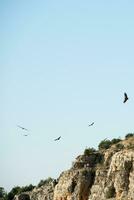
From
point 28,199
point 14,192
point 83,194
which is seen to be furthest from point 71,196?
point 14,192

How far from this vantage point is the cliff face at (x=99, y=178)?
256 ft

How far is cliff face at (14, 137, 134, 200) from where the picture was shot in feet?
256

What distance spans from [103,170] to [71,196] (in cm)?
612

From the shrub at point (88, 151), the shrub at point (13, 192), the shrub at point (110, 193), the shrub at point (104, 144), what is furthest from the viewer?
the shrub at point (13, 192)

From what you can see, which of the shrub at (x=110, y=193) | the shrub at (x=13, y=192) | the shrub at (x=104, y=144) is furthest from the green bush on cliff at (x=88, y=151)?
the shrub at (x=13, y=192)

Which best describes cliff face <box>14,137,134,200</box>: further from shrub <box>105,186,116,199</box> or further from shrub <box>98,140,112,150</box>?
shrub <box>98,140,112,150</box>

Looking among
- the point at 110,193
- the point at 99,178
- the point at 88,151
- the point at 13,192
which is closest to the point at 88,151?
the point at 88,151

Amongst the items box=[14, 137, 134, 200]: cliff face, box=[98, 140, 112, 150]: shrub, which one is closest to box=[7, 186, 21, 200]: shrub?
box=[98, 140, 112, 150]: shrub

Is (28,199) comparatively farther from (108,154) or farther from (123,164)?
(123,164)

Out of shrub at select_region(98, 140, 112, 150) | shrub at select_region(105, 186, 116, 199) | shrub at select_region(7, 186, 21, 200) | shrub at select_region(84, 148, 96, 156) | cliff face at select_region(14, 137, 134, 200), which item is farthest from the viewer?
shrub at select_region(7, 186, 21, 200)

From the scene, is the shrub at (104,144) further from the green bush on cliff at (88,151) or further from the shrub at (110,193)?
the shrub at (110,193)

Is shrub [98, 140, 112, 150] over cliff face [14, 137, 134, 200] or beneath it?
over

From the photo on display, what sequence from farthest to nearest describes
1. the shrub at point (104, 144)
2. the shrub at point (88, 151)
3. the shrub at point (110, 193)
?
the shrub at point (104, 144)
the shrub at point (88, 151)
the shrub at point (110, 193)

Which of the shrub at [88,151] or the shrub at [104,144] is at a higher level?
the shrub at [104,144]
